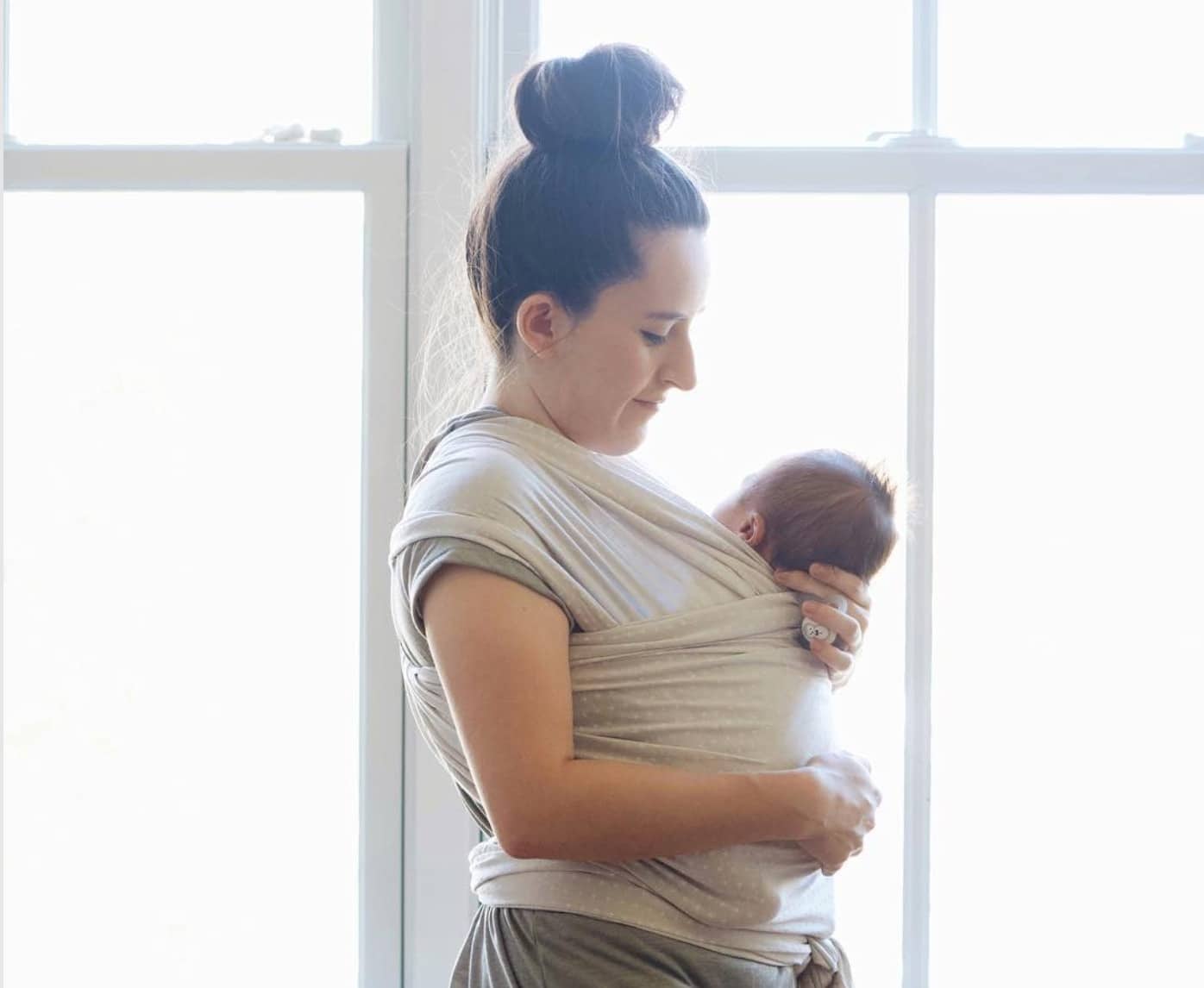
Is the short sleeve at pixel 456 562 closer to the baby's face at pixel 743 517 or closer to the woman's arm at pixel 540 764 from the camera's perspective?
the woman's arm at pixel 540 764

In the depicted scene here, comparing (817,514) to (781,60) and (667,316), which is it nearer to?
(667,316)

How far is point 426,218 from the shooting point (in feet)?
5.52

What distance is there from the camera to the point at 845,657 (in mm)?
1232

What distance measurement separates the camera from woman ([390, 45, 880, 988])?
3.36ft

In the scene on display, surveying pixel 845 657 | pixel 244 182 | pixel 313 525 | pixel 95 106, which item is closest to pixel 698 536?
pixel 845 657

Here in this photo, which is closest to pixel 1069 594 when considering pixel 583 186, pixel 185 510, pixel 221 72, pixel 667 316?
pixel 667 316

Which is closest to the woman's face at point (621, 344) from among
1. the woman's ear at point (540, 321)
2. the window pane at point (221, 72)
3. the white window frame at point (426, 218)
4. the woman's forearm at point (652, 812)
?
the woman's ear at point (540, 321)

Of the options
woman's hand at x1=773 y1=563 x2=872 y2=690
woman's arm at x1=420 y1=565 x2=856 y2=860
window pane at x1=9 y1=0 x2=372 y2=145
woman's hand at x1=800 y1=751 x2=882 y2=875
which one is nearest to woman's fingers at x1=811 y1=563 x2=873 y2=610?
woman's hand at x1=773 y1=563 x2=872 y2=690

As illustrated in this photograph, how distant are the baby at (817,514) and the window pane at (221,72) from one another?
85 centimetres

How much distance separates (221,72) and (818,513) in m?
1.12

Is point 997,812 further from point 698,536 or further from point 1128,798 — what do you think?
point 698,536

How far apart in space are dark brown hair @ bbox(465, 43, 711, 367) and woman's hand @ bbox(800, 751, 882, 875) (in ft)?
1.59

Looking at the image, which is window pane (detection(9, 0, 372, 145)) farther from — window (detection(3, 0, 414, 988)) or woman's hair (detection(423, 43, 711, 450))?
woman's hair (detection(423, 43, 711, 450))

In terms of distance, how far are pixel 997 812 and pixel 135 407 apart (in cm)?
138
